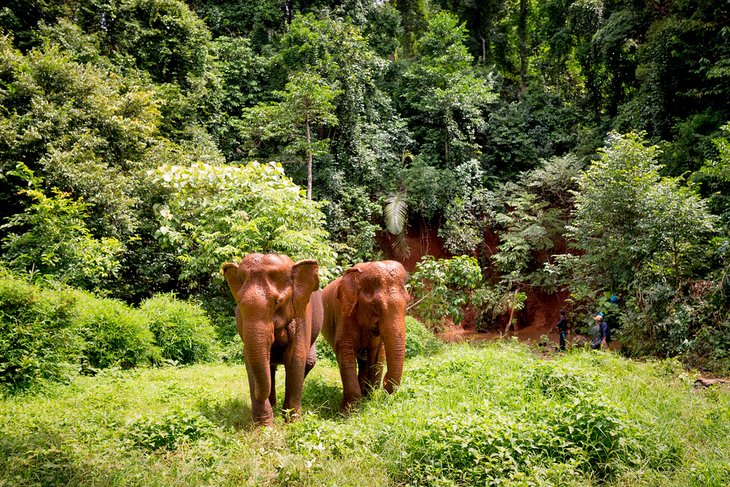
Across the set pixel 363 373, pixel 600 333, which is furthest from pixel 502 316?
pixel 363 373

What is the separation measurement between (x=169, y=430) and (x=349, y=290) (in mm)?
2800

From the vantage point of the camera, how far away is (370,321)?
21.5ft

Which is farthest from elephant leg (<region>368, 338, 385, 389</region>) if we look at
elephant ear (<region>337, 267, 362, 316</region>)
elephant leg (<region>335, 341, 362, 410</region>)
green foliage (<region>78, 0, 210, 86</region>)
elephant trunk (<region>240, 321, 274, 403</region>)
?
green foliage (<region>78, 0, 210, 86</region>)

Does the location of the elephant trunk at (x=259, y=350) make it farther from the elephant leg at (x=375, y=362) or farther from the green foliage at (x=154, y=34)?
the green foliage at (x=154, y=34)

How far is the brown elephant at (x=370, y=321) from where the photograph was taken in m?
6.34

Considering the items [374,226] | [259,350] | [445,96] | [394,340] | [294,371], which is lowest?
[294,371]

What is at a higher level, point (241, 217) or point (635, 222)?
point (241, 217)

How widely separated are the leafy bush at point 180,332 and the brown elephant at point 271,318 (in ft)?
18.0

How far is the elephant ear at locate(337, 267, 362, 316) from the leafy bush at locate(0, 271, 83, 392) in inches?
191

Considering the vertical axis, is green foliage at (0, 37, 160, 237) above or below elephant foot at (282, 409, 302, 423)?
above

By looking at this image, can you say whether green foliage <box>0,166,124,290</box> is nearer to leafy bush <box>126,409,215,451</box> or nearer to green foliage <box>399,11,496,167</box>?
leafy bush <box>126,409,215,451</box>

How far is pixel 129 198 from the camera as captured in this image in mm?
13125

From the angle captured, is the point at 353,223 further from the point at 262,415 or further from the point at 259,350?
the point at 259,350

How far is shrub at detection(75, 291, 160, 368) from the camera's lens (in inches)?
357
